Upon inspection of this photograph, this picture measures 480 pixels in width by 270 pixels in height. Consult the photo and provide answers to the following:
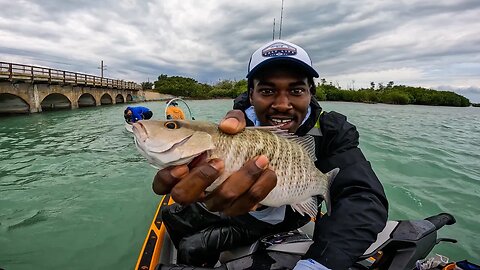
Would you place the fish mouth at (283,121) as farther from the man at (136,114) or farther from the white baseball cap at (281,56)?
the man at (136,114)

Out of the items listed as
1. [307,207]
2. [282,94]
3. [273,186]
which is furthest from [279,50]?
[307,207]

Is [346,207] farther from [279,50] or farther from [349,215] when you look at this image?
[279,50]

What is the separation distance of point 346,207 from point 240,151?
1196 mm

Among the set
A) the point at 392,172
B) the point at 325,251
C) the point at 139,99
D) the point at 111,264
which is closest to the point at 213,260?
the point at 325,251

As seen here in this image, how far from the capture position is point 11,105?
27.8 metres

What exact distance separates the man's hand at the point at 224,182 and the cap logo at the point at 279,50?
101 centimetres

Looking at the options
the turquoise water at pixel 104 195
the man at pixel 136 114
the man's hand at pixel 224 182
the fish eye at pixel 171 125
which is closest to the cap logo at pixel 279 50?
the man's hand at pixel 224 182

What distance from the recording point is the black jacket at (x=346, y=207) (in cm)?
226

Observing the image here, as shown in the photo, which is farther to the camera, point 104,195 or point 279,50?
point 104,195

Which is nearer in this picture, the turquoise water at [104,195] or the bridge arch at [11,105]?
the turquoise water at [104,195]

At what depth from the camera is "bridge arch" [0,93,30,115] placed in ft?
85.5

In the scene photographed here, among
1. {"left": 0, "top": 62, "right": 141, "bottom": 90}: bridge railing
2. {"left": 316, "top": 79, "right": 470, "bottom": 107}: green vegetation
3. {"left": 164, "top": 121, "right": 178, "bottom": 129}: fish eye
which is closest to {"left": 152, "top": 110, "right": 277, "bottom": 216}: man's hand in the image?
{"left": 164, "top": 121, "right": 178, "bottom": 129}: fish eye

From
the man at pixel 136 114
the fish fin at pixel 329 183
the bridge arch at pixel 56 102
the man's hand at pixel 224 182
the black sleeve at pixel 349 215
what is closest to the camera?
the man's hand at pixel 224 182

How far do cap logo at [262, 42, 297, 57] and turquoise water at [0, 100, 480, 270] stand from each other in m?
4.27
